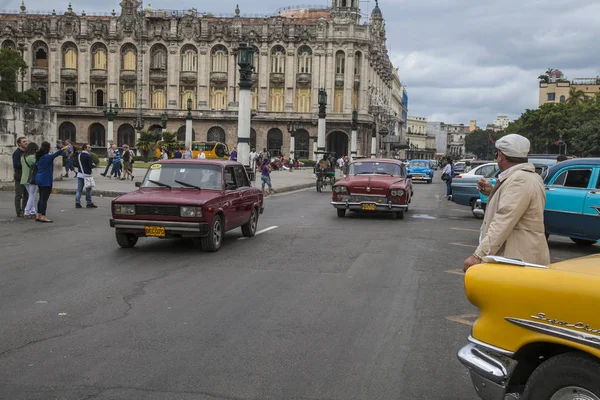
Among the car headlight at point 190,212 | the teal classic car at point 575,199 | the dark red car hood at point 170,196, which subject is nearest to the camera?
the car headlight at point 190,212

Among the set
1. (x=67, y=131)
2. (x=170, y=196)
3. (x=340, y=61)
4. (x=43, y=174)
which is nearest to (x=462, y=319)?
(x=170, y=196)

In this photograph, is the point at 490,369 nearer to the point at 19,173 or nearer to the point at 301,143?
the point at 19,173

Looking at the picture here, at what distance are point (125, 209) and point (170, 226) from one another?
840 millimetres

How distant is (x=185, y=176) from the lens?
12.4 metres

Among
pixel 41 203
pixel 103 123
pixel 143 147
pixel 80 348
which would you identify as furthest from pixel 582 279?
pixel 103 123

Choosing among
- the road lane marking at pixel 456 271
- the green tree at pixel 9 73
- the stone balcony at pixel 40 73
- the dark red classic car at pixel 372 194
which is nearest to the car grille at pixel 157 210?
the road lane marking at pixel 456 271

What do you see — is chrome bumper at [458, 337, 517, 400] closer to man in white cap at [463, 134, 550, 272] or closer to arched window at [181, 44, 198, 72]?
man in white cap at [463, 134, 550, 272]

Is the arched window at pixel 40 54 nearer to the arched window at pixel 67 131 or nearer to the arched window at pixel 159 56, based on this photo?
the arched window at pixel 67 131

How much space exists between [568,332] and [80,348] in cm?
406

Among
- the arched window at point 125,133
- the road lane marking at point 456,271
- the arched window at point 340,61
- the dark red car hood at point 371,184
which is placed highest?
the arched window at point 340,61

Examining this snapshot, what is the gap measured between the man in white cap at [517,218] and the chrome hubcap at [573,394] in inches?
51.3

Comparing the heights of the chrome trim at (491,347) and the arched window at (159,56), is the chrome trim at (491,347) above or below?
below

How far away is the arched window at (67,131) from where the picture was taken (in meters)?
81.3

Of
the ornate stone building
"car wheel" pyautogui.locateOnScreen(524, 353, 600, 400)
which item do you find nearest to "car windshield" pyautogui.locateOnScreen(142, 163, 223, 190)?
"car wheel" pyautogui.locateOnScreen(524, 353, 600, 400)
